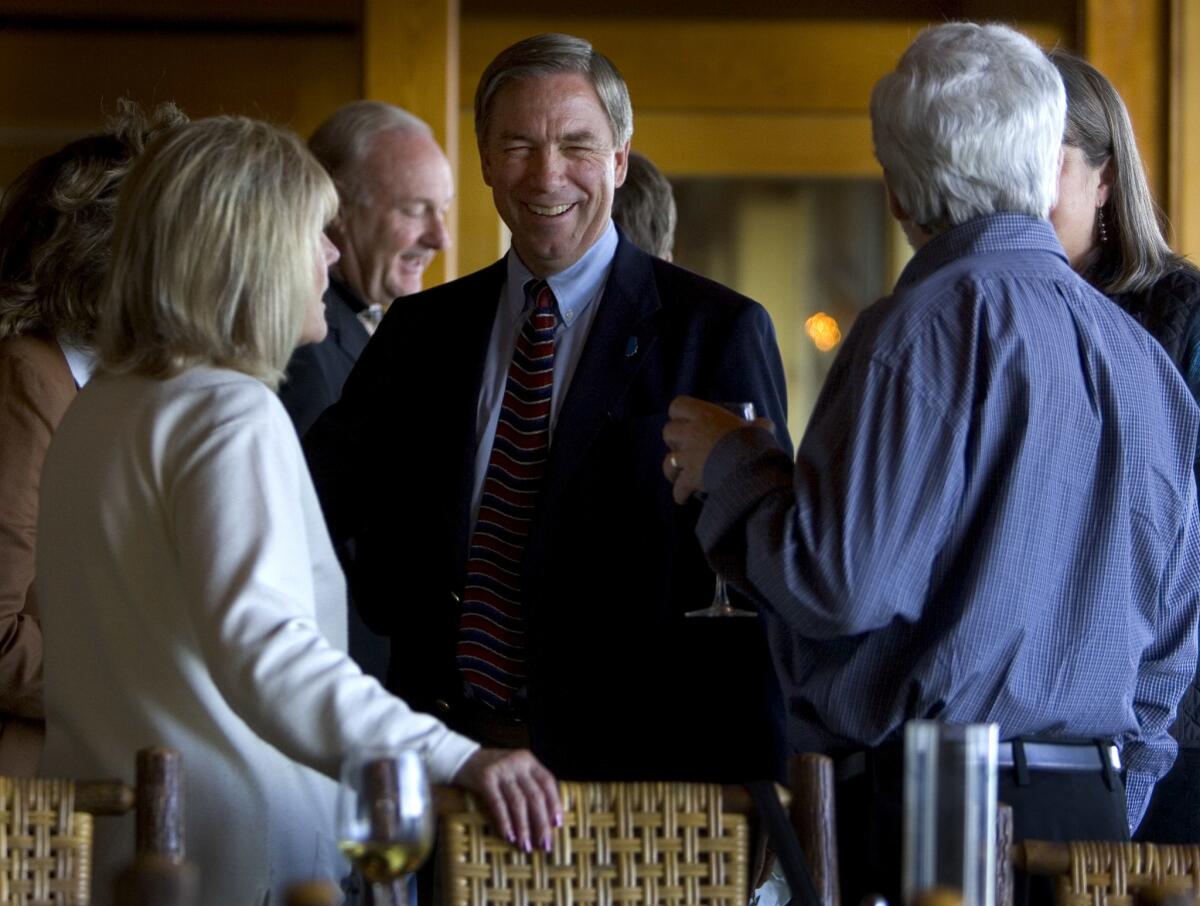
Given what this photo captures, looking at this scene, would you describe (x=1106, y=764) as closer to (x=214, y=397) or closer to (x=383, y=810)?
(x=383, y=810)

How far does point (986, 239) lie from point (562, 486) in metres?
0.78

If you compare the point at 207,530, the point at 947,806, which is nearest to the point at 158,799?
the point at 207,530

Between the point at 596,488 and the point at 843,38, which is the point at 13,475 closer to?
the point at 596,488

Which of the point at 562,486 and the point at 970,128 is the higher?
the point at 970,128

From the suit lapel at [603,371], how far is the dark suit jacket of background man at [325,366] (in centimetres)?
81

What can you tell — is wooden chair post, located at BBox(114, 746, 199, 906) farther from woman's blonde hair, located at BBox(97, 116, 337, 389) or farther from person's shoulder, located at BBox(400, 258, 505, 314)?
person's shoulder, located at BBox(400, 258, 505, 314)

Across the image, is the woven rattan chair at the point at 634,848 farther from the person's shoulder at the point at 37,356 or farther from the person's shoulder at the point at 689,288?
the person's shoulder at the point at 37,356

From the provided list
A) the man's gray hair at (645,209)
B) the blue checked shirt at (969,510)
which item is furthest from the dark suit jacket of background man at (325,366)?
the blue checked shirt at (969,510)

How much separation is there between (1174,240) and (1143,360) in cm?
340

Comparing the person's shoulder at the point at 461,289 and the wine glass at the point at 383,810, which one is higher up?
the person's shoulder at the point at 461,289

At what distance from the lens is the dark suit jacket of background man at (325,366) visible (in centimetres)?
345

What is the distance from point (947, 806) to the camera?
1436 mm

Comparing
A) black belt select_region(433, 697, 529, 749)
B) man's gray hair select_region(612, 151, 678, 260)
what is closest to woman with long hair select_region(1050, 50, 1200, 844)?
black belt select_region(433, 697, 529, 749)

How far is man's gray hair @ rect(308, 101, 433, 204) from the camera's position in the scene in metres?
4.21
